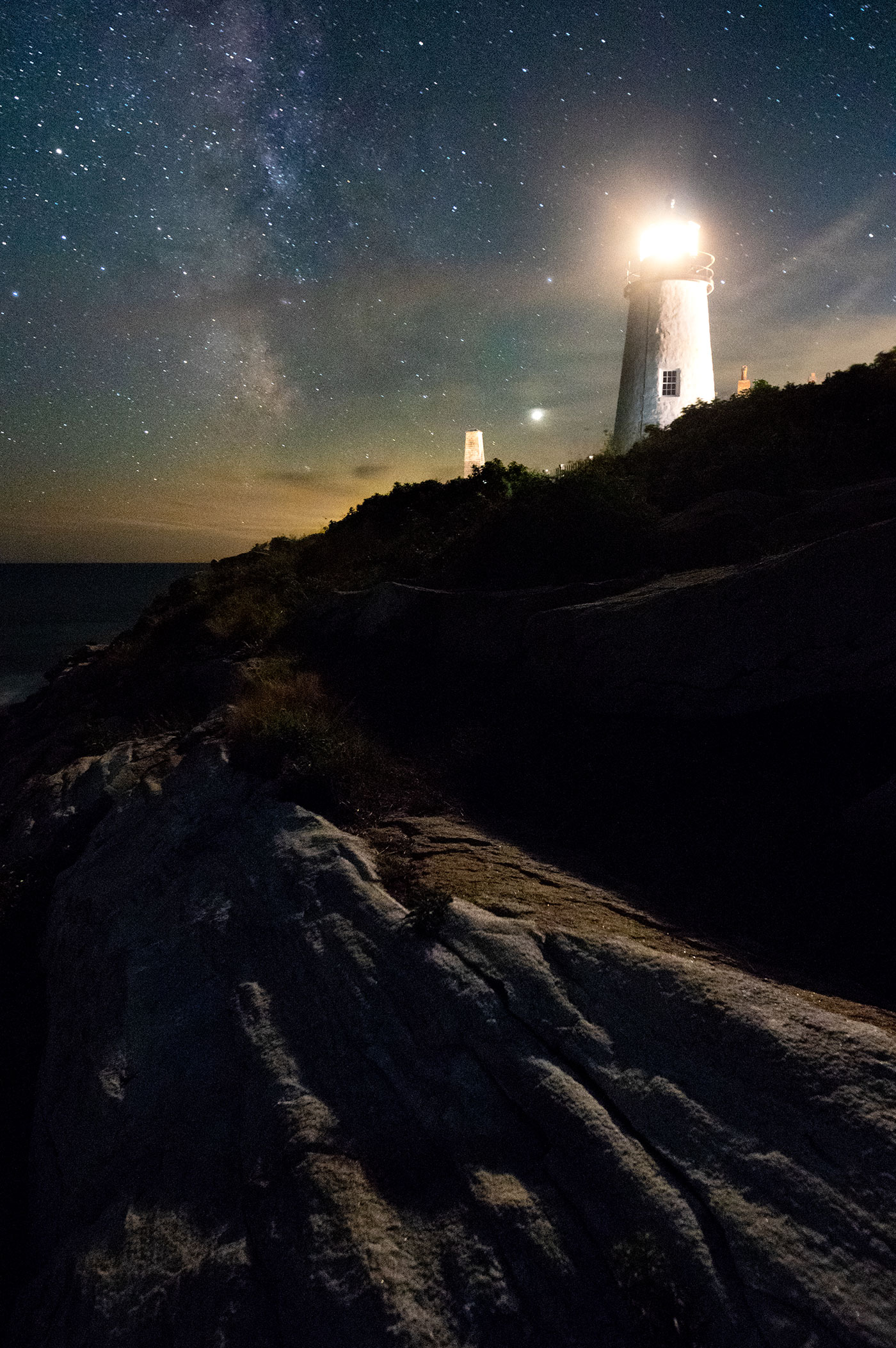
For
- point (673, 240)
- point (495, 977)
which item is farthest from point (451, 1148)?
point (673, 240)

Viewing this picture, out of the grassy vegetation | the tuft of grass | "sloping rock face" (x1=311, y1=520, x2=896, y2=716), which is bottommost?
the tuft of grass

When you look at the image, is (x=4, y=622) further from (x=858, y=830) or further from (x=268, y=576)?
(x=858, y=830)

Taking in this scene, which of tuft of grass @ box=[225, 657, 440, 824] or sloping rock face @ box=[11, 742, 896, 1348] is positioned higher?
tuft of grass @ box=[225, 657, 440, 824]

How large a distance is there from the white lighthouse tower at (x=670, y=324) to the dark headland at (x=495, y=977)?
889 inches

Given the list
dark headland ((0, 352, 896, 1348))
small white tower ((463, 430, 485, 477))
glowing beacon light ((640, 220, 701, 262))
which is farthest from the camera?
small white tower ((463, 430, 485, 477))

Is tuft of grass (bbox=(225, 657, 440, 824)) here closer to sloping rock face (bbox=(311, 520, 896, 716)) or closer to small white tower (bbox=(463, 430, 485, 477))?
sloping rock face (bbox=(311, 520, 896, 716))

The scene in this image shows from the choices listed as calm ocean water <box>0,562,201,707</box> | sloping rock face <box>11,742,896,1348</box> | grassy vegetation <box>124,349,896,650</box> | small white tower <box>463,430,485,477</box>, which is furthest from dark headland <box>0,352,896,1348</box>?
small white tower <box>463,430,485,477</box>

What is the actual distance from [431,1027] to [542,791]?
13.1 feet

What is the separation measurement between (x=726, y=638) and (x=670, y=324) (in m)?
29.3

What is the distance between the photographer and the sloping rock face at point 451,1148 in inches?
136

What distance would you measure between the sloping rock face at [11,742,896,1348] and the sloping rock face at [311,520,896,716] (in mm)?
4559

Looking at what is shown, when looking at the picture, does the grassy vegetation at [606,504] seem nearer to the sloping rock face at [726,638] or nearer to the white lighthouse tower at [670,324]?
the sloping rock face at [726,638]

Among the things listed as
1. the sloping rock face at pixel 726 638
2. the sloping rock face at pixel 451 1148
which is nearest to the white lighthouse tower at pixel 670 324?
the sloping rock face at pixel 726 638

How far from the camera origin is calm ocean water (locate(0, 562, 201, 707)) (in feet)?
162
